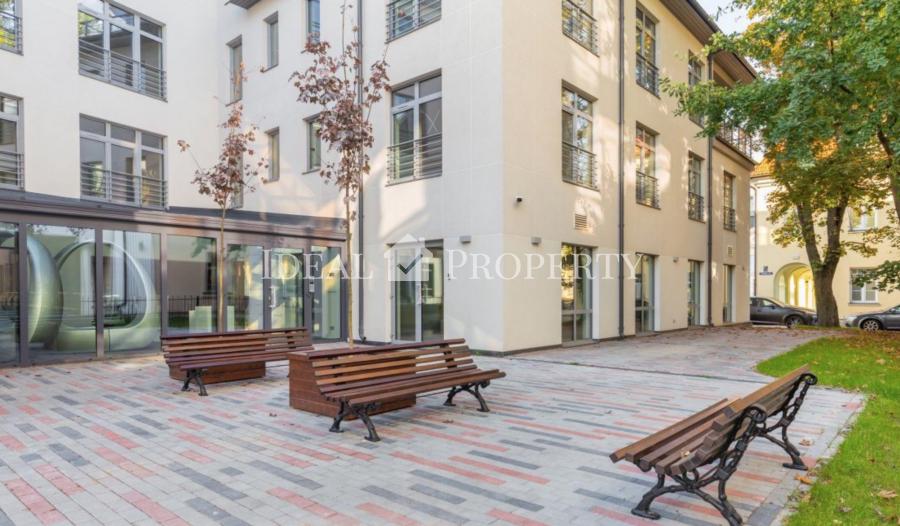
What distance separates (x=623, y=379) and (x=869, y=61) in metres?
7.08

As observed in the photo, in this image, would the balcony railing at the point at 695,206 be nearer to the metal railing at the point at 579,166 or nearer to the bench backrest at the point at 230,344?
the metal railing at the point at 579,166

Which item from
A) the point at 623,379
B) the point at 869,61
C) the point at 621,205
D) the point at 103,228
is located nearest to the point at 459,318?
the point at 623,379

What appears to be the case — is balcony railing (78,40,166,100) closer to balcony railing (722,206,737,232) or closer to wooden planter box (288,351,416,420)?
wooden planter box (288,351,416,420)

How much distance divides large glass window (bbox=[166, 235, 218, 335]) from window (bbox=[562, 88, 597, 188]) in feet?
26.3

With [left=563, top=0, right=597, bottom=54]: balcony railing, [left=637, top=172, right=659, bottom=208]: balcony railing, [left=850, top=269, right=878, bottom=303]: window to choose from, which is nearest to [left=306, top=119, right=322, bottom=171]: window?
[left=563, top=0, right=597, bottom=54]: balcony railing

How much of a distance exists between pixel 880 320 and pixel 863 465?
24806 millimetres

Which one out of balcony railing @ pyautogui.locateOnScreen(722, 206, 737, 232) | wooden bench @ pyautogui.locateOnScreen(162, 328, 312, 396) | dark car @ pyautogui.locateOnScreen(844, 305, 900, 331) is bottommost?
dark car @ pyautogui.locateOnScreen(844, 305, 900, 331)

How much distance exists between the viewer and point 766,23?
12.5 metres

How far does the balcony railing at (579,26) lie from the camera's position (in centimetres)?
1317

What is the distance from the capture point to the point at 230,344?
27.0 feet

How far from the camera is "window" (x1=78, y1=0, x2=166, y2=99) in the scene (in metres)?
15.3

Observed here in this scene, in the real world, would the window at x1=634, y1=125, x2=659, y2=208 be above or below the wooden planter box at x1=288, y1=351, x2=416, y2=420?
above

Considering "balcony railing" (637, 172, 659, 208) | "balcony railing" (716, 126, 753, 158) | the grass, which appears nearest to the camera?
the grass

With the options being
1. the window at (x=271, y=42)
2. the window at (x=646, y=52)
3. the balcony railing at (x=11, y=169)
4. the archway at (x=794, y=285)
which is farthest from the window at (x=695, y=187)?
the balcony railing at (x=11, y=169)
